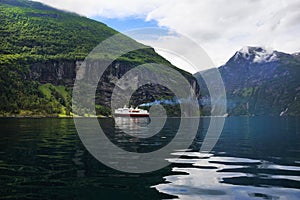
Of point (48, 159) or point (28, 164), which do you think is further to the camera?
point (48, 159)

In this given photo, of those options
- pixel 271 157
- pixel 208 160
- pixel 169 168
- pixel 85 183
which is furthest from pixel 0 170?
pixel 271 157

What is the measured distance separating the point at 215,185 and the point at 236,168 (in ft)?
25.6

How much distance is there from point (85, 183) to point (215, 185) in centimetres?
889

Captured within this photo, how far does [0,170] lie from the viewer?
25.6m

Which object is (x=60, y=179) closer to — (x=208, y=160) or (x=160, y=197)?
(x=160, y=197)

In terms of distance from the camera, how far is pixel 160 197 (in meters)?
18.5

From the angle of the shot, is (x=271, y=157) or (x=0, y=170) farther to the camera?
(x=271, y=157)

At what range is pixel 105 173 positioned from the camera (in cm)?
2530

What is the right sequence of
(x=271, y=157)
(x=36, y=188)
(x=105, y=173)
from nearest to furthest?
(x=36, y=188) < (x=105, y=173) < (x=271, y=157)

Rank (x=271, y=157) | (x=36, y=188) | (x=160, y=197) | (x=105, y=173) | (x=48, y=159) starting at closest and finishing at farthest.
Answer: (x=160, y=197)
(x=36, y=188)
(x=105, y=173)
(x=48, y=159)
(x=271, y=157)

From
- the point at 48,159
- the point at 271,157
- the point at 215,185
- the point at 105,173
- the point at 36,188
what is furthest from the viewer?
the point at 271,157

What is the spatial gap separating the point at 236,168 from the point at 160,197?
495 inches

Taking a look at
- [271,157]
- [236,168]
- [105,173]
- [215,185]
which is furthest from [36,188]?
[271,157]

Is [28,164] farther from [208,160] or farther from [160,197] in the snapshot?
[208,160]
